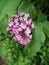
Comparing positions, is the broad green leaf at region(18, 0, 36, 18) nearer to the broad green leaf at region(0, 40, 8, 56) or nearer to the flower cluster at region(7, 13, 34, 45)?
the flower cluster at region(7, 13, 34, 45)

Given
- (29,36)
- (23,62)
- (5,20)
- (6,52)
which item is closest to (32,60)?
(23,62)

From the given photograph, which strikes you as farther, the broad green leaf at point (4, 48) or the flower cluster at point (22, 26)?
the broad green leaf at point (4, 48)

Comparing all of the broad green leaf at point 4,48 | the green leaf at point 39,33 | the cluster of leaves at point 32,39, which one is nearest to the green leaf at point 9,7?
the cluster of leaves at point 32,39

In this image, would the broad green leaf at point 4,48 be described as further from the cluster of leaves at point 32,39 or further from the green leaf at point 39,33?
the green leaf at point 39,33

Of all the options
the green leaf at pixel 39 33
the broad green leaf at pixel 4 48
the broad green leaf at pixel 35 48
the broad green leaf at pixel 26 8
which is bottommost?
the broad green leaf at pixel 4 48

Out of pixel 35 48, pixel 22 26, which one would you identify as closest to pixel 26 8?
pixel 22 26

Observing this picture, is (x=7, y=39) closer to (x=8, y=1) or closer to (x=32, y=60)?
(x=32, y=60)
